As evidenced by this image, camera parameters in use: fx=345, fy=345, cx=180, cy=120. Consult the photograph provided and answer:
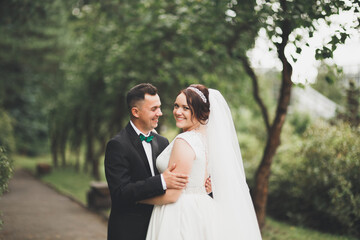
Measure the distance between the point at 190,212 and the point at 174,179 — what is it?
382 millimetres

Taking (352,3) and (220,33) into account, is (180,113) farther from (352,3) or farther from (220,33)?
(220,33)

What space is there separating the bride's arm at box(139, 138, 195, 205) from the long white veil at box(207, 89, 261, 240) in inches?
13.5

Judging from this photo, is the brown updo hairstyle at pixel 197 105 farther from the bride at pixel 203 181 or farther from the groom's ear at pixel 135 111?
the groom's ear at pixel 135 111

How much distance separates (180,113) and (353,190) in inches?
224

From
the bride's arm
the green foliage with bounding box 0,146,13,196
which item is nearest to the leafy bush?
the bride's arm

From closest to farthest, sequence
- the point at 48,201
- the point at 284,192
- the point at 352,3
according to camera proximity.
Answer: the point at 352,3
the point at 284,192
the point at 48,201

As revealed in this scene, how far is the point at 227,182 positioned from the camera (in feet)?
10.7

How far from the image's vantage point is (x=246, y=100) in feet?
45.7

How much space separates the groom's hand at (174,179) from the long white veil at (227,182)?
43 cm

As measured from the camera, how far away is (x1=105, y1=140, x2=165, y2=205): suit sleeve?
116 inches

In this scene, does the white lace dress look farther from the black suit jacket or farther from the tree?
the tree

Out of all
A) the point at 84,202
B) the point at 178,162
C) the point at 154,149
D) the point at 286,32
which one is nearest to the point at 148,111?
the point at 154,149

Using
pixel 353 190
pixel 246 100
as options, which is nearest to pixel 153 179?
pixel 353 190

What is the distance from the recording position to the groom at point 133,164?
10.1ft
